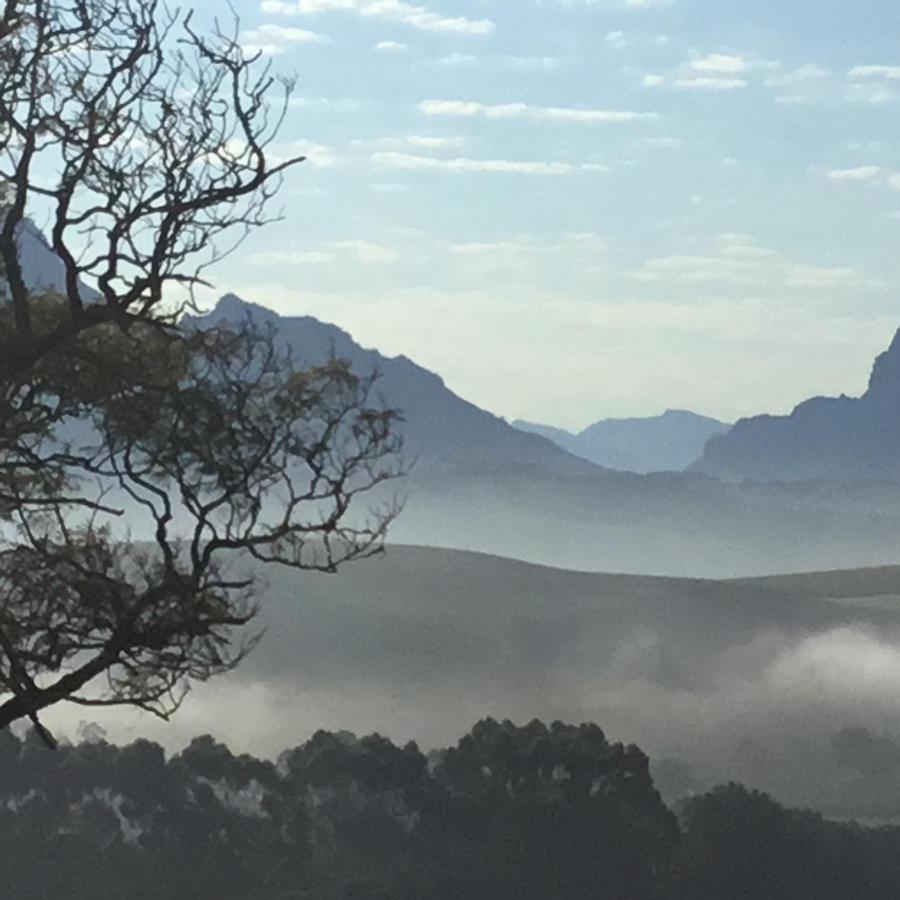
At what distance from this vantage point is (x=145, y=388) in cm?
1908

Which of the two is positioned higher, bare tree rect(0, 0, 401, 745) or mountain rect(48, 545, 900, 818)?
bare tree rect(0, 0, 401, 745)

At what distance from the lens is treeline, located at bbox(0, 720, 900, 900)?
7438cm

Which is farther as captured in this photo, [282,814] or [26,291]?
[282,814]

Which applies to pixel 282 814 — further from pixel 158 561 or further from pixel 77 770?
pixel 158 561

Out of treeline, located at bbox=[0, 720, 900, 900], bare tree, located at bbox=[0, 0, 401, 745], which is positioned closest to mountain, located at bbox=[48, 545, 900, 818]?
treeline, located at bbox=[0, 720, 900, 900]

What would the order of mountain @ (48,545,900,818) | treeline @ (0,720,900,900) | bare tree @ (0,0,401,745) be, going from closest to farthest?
1. bare tree @ (0,0,401,745)
2. treeline @ (0,720,900,900)
3. mountain @ (48,545,900,818)

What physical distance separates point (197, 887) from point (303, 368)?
57992 millimetres

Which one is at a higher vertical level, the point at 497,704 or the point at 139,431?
the point at 139,431

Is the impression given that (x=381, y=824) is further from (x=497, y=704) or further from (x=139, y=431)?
(x=497, y=704)

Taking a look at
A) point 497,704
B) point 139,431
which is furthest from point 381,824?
point 497,704

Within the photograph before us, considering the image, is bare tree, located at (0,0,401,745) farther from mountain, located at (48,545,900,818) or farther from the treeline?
mountain, located at (48,545,900,818)

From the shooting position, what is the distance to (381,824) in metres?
79.5

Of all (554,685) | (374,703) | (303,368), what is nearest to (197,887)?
(303,368)

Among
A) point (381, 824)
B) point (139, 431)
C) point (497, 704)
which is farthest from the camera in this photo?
point (497, 704)
